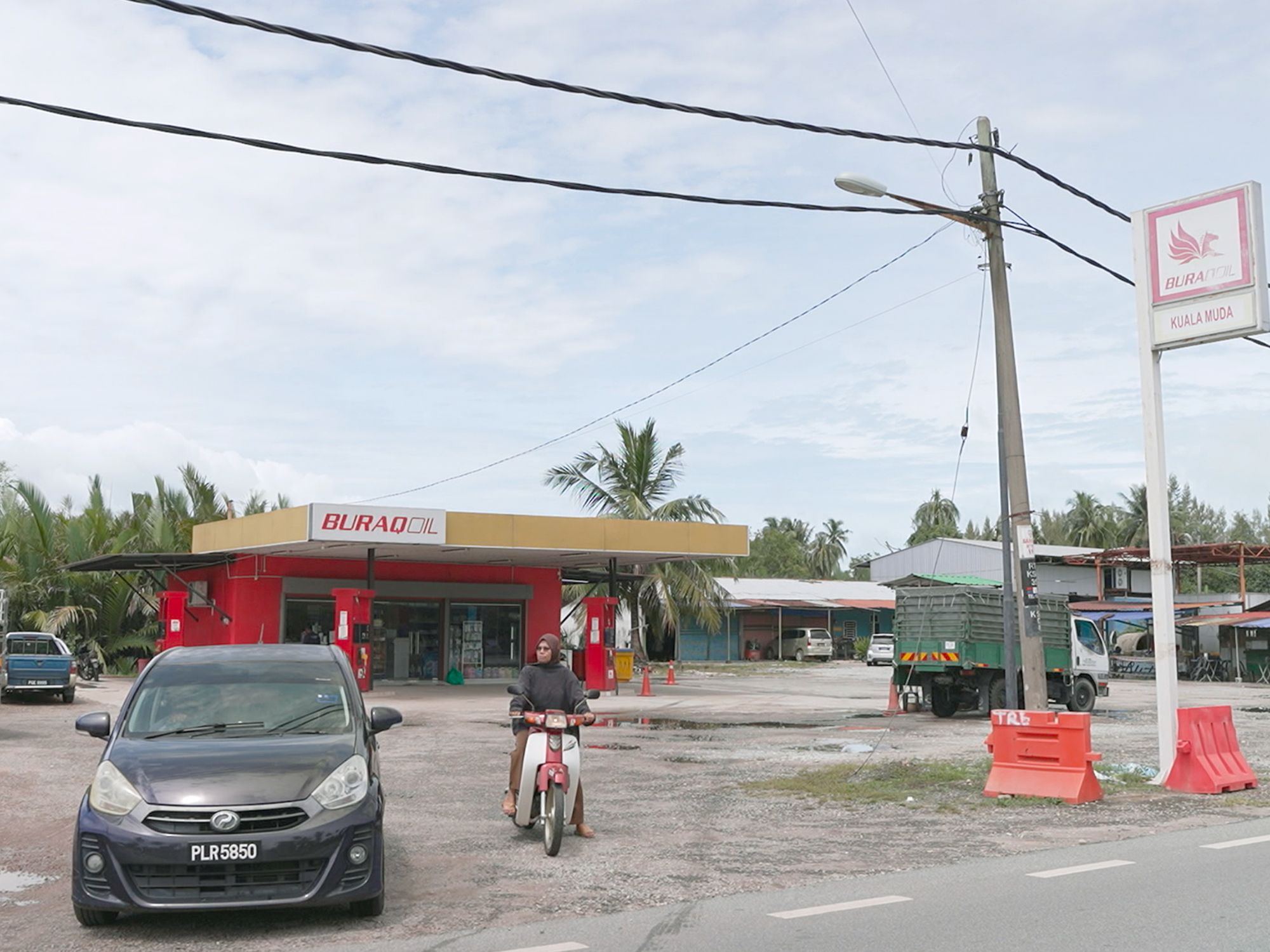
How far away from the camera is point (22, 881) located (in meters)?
8.63

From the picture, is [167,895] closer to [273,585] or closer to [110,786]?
[110,786]

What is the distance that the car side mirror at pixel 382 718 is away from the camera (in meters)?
8.23

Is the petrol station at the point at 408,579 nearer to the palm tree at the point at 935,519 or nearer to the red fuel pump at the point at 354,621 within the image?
the red fuel pump at the point at 354,621

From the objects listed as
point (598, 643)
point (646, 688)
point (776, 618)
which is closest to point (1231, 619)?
point (646, 688)

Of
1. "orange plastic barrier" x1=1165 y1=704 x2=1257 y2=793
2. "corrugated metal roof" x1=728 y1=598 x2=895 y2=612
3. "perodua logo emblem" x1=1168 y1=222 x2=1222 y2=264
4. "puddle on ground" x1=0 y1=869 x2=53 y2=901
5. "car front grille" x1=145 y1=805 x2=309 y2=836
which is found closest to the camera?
"car front grille" x1=145 y1=805 x2=309 y2=836

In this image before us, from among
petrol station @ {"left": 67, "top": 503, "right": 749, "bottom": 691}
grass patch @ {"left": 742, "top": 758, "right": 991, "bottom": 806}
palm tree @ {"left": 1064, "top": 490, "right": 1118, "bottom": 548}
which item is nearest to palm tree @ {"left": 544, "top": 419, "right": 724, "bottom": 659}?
petrol station @ {"left": 67, "top": 503, "right": 749, "bottom": 691}

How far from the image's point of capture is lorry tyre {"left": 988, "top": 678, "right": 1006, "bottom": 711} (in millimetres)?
24391

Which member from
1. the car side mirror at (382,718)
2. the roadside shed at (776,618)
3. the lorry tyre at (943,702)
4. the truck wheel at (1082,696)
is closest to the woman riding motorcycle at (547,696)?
the car side mirror at (382,718)

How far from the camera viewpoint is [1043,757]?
Result: 42.0ft

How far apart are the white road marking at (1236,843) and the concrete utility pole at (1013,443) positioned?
4.01 m

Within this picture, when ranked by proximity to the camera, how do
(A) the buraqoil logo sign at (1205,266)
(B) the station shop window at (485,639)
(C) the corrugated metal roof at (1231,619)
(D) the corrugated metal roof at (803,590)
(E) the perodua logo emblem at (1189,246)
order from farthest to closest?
1. (D) the corrugated metal roof at (803,590)
2. (C) the corrugated metal roof at (1231,619)
3. (B) the station shop window at (485,639)
4. (E) the perodua logo emblem at (1189,246)
5. (A) the buraqoil logo sign at (1205,266)

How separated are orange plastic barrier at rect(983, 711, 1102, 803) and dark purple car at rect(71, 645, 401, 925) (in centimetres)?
748

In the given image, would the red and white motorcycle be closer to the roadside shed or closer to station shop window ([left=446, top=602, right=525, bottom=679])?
station shop window ([left=446, top=602, right=525, bottom=679])

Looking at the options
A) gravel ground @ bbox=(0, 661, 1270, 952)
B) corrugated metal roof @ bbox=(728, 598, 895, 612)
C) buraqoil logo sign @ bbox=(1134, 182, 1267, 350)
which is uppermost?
buraqoil logo sign @ bbox=(1134, 182, 1267, 350)
